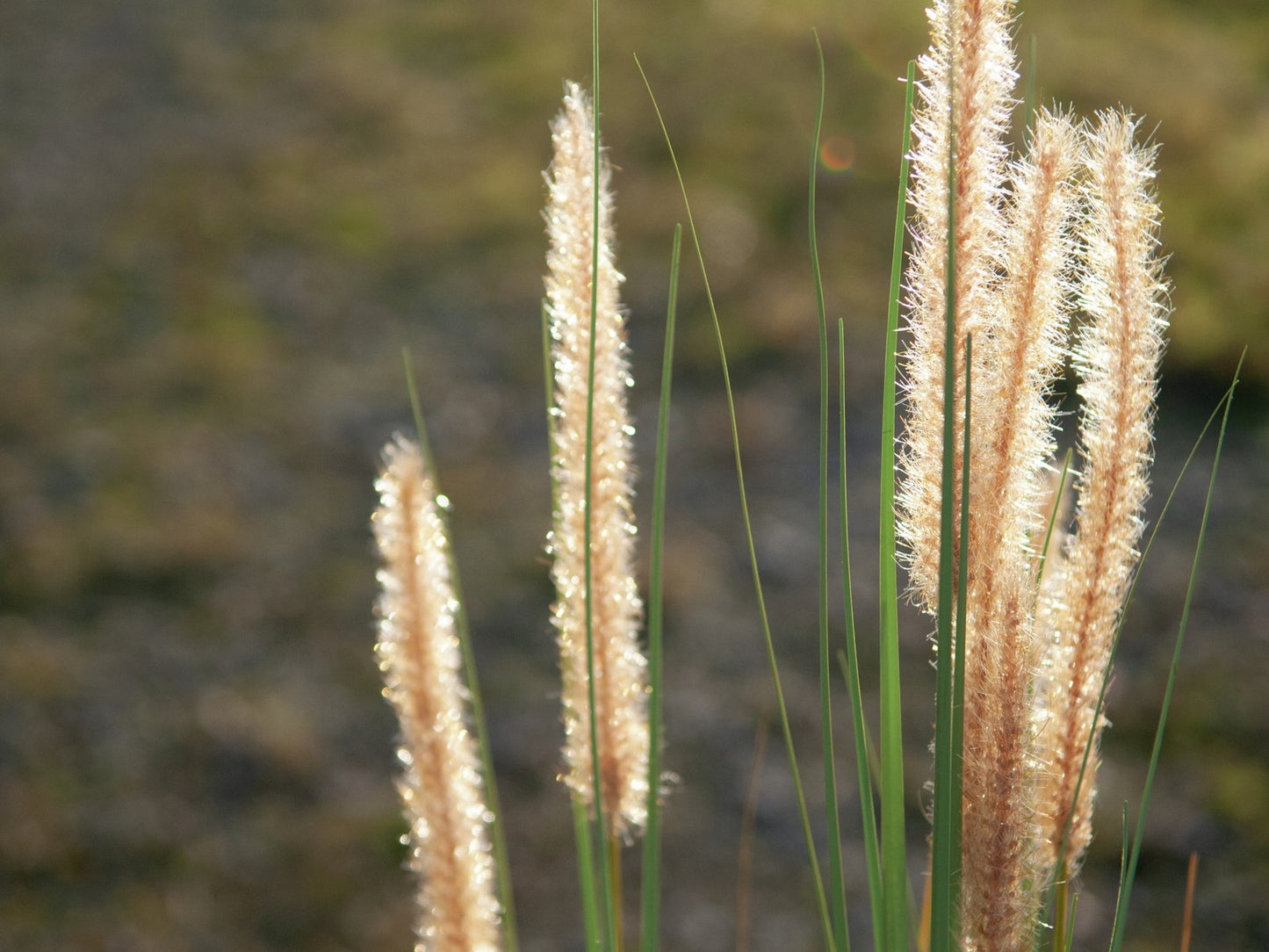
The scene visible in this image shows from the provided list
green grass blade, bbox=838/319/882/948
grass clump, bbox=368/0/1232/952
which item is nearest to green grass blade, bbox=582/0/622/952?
grass clump, bbox=368/0/1232/952

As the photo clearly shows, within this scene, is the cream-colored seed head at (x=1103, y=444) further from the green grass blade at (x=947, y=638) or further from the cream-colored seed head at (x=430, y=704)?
the cream-colored seed head at (x=430, y=704)

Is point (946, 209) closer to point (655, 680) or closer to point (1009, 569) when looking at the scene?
point (1009, 569)

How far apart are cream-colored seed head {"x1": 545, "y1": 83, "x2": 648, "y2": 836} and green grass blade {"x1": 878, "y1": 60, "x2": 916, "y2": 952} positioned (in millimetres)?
213

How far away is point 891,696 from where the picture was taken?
2.69 feet

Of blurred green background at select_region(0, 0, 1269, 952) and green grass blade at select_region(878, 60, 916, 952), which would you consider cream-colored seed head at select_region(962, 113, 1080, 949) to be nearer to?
green grass blade at select_region(878, 60, 916, 952)

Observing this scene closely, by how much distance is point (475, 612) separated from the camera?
13.1 ft

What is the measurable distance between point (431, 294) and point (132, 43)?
3.33 meters

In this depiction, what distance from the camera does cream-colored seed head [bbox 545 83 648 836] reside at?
0.87m

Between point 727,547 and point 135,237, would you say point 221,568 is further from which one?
point 135,237

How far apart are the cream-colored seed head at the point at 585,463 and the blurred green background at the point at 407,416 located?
119 centimetres

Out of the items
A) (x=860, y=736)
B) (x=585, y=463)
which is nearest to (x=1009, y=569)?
(x=860, y=736)

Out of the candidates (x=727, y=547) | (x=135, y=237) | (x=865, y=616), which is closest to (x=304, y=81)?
(x=135, y=237)

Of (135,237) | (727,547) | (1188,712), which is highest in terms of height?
(135,237)

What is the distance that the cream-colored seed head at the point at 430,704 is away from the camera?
2.58ft
